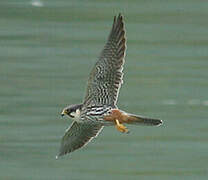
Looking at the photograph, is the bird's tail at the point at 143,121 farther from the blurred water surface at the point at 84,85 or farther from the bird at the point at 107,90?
the blurred water surface at the point at 84,85

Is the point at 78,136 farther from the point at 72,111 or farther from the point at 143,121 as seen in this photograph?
the point at 143,121

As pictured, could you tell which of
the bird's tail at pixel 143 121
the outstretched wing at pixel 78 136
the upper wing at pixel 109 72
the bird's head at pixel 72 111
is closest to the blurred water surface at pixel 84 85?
the outstretched wing at pixel 78 136

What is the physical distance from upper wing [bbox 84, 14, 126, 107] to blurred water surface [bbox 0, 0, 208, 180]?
299cm

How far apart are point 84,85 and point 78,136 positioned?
5710mm

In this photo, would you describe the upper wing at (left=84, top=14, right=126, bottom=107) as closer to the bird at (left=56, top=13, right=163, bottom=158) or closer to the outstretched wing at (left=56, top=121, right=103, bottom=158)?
the bird at (left=56, top=13, right=163, bottom=158)

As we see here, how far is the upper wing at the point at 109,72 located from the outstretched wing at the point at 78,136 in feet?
1.17

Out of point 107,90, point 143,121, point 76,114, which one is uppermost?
point 107,90

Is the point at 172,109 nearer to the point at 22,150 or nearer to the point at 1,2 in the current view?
the point at 22,150

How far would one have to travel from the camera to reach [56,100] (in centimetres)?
1507

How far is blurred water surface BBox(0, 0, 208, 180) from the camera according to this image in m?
12.9

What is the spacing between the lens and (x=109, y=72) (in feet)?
30.5

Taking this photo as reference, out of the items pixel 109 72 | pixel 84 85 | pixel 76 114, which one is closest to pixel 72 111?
pixel 76 114

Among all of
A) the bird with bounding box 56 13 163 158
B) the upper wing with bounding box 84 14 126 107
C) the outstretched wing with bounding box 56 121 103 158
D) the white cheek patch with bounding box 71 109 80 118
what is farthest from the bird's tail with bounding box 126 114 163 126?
the outstretched wing with bounding box 56 121 103 158

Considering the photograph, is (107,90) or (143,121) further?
(107,90)
